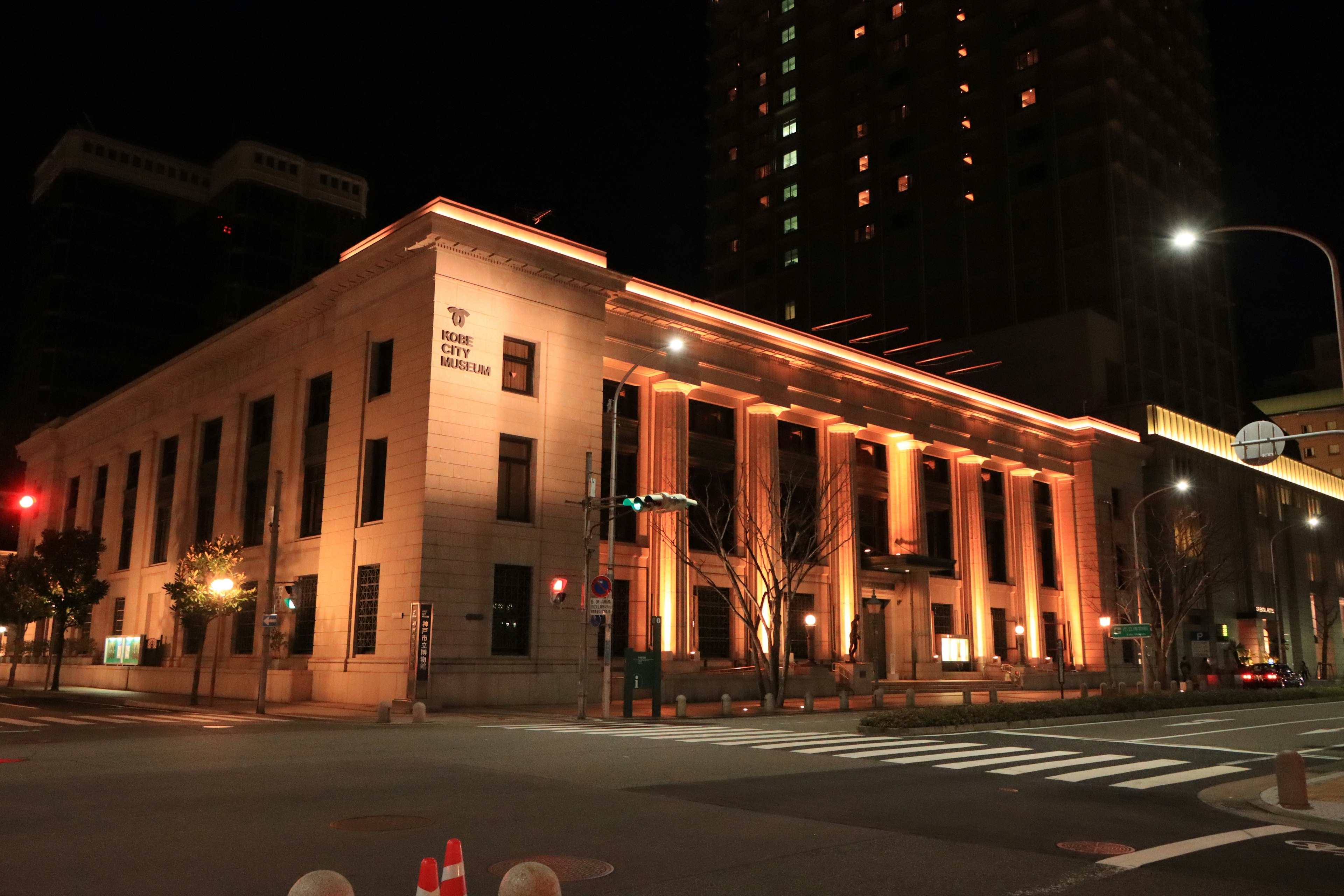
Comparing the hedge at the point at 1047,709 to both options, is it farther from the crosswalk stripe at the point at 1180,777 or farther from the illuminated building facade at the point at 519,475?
the illuminated building facade at the point at 519,475

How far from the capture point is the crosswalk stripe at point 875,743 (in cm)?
1970

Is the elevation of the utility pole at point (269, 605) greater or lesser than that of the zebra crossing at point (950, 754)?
greater

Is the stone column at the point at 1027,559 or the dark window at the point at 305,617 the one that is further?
the stone column at the point at 1027,559

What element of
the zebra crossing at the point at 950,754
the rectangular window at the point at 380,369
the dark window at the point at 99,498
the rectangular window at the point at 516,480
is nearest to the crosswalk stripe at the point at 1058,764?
the zebra crossing at the point at 950,754

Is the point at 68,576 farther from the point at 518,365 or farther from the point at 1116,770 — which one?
the point at 1116,770

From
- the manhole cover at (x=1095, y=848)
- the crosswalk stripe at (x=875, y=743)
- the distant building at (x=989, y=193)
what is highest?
the distant building at (x=989, y=193)

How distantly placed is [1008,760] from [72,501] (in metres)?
68.0

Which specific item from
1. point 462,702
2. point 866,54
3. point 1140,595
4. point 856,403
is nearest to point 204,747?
point 462,702

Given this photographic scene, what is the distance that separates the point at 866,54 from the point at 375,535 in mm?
80423

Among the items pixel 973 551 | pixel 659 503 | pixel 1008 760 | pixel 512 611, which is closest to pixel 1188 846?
pixel 1008 760

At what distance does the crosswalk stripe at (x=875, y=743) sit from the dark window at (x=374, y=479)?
21412mm

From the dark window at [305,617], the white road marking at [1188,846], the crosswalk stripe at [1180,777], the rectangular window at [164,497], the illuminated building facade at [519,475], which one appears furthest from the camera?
the rectangular window at [164,497]

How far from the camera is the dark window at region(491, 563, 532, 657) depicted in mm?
36031

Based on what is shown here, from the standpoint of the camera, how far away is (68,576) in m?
48.8
